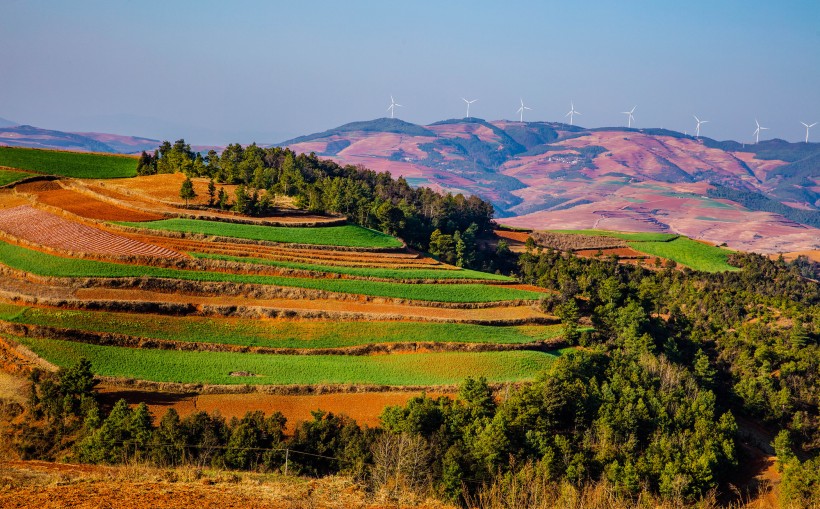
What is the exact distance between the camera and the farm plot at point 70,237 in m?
45.5

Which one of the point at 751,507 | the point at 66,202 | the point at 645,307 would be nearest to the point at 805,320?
the point at 645,307

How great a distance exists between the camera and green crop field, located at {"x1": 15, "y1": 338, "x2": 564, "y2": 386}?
34906 mm

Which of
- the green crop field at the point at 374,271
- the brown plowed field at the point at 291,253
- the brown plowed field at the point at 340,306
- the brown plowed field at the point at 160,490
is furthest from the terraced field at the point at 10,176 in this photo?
the brown plowed field at the point at 160,490

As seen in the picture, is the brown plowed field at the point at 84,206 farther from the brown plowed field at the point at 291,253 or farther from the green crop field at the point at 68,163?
the green crop field at the point at 68,163

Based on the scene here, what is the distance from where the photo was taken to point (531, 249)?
89625 millimetres

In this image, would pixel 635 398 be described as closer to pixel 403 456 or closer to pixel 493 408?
pixel 493 408

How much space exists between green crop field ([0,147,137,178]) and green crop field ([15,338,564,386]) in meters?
44.4

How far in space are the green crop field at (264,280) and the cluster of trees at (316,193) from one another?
1620 cm

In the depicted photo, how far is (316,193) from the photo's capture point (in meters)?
70.2

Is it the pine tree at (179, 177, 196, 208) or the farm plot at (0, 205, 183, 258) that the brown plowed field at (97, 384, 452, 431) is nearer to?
the farm plot at (0, 205, 183, 258)

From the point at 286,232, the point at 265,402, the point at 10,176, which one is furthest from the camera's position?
the point at 10,176

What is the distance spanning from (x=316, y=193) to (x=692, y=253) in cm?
6430

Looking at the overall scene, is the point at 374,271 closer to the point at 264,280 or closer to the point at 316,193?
the point at 264,280

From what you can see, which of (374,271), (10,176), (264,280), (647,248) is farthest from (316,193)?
(647,248)
